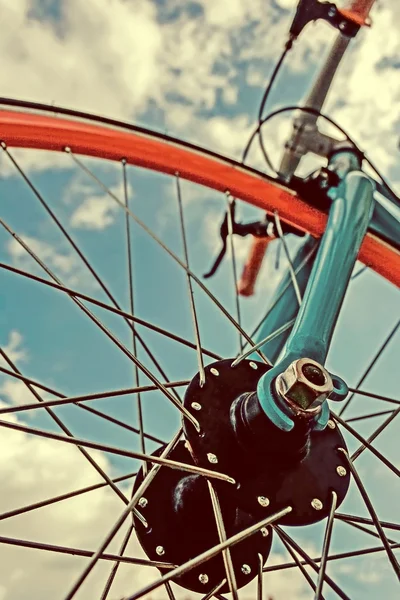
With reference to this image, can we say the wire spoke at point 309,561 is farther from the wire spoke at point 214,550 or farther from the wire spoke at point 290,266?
the wire spoke at point 290,266

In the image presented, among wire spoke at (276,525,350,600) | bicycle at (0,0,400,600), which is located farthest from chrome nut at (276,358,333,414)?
wire spoke at (276,525,350,600)

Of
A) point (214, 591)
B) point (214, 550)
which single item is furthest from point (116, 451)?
point (214, 591)

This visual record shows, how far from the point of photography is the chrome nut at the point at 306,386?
89 cm

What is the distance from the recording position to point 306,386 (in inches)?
34.9

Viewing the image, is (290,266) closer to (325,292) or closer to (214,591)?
(325,292)

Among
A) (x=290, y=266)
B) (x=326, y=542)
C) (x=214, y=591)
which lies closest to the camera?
(x=326, y=542)

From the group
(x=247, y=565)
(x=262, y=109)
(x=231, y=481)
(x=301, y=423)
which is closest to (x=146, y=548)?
(x=247, y=565)

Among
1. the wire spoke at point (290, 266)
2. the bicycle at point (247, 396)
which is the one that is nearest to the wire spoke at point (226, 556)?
the bicycle at point (247, 396)

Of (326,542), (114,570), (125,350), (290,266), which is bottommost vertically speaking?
(326,542)

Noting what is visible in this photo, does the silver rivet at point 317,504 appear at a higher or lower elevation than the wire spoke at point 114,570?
lower

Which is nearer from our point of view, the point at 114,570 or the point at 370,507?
the point at 370,507

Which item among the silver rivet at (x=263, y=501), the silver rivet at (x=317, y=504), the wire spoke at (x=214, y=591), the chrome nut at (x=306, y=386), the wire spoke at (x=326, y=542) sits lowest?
the wire spoke at (x=326, y=542)

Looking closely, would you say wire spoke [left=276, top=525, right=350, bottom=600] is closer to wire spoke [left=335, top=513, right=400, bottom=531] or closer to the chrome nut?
wire spoke [left=335, top=513, right=400, bottom=531]

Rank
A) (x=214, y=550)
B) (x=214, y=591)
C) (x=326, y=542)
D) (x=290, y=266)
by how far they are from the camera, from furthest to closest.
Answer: (x=290, y=266) < (x=214, y=591) < (x=326, y=542) < (x=214, y=550)
